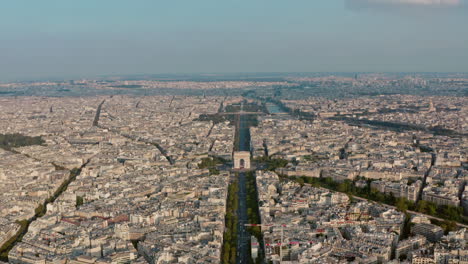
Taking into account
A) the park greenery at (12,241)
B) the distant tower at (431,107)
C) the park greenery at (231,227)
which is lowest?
the park greenery at (12,241)

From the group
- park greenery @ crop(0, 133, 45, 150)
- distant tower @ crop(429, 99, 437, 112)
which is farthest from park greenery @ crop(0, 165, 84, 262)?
distant tower @ crop(429, 99, 437, 112)

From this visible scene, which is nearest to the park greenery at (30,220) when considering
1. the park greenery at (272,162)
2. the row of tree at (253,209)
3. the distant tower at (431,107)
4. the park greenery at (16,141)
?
the row of tree at (253,209)

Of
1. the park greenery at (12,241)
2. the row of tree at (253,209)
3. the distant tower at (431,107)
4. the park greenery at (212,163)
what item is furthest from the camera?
the distant tower at (431,107)

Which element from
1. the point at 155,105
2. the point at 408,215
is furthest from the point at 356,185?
the point at 155,105

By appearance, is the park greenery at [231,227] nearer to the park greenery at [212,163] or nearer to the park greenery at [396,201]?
the park greenery at [212,163]

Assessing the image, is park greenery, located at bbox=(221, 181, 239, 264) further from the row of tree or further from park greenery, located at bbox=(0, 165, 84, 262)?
park greenery, located at bbox=(0, 165, 84, 262)

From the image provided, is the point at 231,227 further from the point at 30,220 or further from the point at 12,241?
the point at 30,220

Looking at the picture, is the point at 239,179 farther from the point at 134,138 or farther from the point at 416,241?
the point at 134,138
